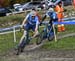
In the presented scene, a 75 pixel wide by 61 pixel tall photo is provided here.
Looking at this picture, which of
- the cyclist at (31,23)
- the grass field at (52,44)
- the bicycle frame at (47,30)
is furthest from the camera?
the bicycle frame at (47,30)

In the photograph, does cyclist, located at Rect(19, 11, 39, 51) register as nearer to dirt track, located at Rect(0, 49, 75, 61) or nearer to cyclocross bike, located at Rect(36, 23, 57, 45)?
dirt track, located at Rect(0, 49, 75, 61)

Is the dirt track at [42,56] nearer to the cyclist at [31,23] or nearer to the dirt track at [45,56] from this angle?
the dirt track at [45,56]

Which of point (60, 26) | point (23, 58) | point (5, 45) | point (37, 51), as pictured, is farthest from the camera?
point (60, 26)

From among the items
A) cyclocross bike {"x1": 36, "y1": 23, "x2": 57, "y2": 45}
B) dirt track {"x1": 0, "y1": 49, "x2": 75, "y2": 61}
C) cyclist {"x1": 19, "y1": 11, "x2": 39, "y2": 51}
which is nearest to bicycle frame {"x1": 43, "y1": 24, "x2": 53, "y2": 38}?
cyclocross bike {"x1": 36, "y1": 23, "x2": 57, "y2": 45}

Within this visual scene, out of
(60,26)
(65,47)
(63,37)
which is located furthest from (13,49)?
(60,26)

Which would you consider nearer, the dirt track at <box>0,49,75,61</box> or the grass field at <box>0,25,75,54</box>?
the dirt track at <box>0,49,75,61</box>

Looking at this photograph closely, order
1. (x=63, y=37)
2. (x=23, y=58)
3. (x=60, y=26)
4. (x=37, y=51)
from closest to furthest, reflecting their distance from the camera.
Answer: (x=23, y=58) → (x=37, y=51) → (x=63, y=37) → (x=60, y=26)

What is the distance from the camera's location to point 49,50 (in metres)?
15.9

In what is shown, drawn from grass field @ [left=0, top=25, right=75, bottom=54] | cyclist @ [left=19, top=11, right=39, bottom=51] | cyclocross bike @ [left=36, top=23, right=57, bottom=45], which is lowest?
Answer: grass field @ [left=0, top=25, right=75, bottom=54]

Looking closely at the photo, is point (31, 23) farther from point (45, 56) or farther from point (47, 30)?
point (47, 30)

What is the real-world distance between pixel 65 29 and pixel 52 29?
4715 mm

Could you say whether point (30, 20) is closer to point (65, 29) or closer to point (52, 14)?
point (52, 14)

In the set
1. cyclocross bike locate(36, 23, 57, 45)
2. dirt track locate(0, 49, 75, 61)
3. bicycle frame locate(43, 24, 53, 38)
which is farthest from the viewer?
bicycle frame locate(43, 24, 53, 38)

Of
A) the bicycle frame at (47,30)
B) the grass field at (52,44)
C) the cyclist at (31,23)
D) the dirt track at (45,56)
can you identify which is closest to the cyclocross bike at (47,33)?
the bicycle frame at (47,30)
